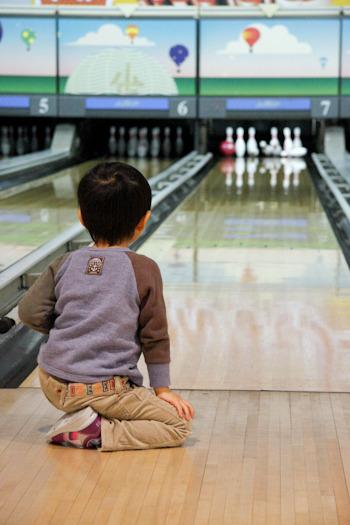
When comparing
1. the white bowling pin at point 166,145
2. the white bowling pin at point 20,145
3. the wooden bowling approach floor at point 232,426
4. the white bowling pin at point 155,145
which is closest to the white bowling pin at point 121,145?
the white bowling pin at point 155,145

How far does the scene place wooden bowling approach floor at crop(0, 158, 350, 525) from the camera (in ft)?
5.26

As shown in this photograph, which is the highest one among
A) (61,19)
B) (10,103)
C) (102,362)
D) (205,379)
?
(61,19)

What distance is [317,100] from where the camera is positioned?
9.15 m

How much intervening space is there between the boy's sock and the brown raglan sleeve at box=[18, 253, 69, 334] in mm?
221

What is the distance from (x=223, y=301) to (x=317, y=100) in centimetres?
606

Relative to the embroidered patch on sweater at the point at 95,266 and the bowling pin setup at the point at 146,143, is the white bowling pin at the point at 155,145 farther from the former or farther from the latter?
the embroidered patch on sweater at the point at 95,266

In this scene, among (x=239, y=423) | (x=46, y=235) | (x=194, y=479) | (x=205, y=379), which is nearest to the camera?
(x=194, y=479)

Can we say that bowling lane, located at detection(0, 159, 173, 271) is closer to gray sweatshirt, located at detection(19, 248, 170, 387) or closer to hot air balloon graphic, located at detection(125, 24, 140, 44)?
hot air balloon graphic, located at detection(125, 24, 140, 44)

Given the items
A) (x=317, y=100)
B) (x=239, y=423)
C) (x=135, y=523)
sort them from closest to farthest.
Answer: (x=135, y=523)
(x=239, y=423)
(x=317, y=100)

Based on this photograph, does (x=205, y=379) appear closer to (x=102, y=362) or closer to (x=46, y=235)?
(x=102, y=362)

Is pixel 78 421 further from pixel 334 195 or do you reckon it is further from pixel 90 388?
pixel 334 195

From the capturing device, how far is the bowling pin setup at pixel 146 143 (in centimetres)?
981

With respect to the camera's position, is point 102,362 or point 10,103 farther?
point 10,103

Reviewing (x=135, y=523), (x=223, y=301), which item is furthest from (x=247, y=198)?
(x=135, y=523)
